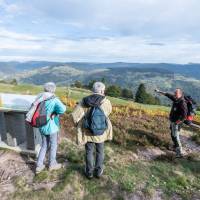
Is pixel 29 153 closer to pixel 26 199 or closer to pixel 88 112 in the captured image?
pixel 26 199

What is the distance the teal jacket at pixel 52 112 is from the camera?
819cm

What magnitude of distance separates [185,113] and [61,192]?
4902 millimetres

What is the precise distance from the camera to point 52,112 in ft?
27.3

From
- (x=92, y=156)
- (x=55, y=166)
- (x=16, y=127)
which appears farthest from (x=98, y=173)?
(x=16, y=127)

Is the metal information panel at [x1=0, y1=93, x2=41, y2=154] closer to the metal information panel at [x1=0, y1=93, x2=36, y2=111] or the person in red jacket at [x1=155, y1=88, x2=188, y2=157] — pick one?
the metal information panel at [x1=0, y1=93, x2=36, y2=111]

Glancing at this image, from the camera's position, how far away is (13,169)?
905 centimetres

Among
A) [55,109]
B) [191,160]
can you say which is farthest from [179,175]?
[55,109]

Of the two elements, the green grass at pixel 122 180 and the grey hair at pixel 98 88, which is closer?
the grey hair at pixel 98 88

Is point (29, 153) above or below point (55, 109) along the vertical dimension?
below

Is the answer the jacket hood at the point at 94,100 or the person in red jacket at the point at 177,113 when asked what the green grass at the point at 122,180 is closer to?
the person in red jacket at the point at 177,113

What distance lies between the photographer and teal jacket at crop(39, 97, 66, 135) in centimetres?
819

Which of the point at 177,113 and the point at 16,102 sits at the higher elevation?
the point at 16,102

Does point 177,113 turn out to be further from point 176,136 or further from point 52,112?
point 52,112

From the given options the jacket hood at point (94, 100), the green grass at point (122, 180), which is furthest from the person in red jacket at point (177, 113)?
the jacket hood at point (94, 100)
